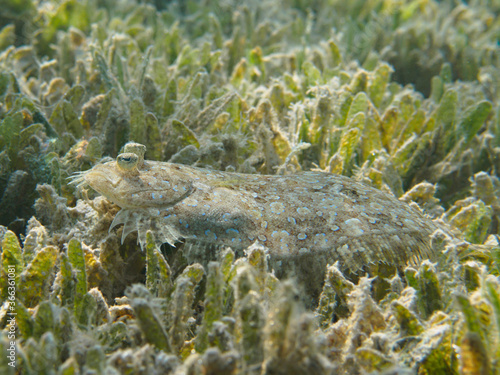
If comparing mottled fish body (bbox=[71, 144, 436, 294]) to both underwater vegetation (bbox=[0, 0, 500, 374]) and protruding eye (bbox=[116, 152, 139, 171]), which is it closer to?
protruding eye (bbox=[116, 152, 139, 171])

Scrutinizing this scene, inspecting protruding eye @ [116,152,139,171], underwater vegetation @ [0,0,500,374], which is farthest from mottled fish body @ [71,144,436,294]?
underwater vegetation @ [0,0,500,374]

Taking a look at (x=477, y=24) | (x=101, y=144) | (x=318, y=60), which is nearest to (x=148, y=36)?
(x=318, y=60)

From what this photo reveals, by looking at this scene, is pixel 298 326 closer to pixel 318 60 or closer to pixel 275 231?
pixel 275 231

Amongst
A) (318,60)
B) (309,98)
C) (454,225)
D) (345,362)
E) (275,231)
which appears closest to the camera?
(345,362)

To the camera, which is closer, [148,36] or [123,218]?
[123,218]

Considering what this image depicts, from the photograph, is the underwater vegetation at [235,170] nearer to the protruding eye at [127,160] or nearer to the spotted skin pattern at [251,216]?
the spotted skin pattern at [251,216]

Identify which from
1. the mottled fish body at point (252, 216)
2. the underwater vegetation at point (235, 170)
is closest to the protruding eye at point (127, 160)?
the mottled fish body at point (252, 216)

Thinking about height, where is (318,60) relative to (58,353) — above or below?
above

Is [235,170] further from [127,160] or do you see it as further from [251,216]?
[127,160]
